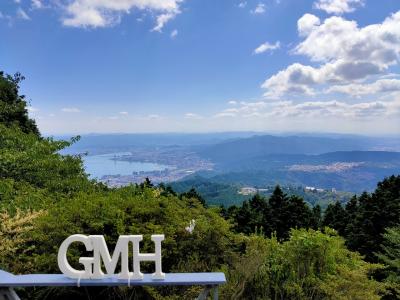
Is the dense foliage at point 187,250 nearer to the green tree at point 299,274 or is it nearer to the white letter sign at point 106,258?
the green tree at point 299,274

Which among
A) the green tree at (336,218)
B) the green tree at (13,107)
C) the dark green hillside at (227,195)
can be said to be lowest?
the dark green hillside at (227,195)

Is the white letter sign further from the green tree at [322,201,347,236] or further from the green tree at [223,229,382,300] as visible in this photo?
the green tree at [322,201,347,236]

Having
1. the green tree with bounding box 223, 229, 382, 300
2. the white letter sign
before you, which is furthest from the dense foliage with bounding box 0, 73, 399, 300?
the white letter sign

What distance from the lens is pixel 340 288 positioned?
19.5 feet

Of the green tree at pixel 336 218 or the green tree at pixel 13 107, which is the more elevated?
the green tree at pixel 13 107

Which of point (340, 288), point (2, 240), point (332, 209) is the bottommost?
point (332, 209)

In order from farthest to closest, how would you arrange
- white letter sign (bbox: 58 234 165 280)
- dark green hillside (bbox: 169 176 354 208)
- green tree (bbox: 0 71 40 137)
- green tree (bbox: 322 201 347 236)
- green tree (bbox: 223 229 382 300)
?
Result: dark green hillside (bbox: 169 176 354 208), green tree (bbox: 322 201 347 236), green tree (bbox: 0 71 40 137), green tree (bbox: 223 229 382 300), white letter sign (bbox: 58 234 165 280)

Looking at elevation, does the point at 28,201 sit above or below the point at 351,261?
above

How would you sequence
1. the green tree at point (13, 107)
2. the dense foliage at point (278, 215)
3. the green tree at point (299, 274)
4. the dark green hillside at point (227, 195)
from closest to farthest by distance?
the green tree at point (299, 274)
the green tree at point (13, 107)
the dense foliage at point (278, 215)
the dark green hillside at point (227, 195)

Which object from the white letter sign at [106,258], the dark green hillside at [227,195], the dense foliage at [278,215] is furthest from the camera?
the dark green hillside at [227,195]

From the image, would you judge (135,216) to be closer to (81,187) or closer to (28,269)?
(28,269)

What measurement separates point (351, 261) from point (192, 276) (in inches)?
141

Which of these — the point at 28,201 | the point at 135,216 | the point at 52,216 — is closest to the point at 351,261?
the point at 135,216

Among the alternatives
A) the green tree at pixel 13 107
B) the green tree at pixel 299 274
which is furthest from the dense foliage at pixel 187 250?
the green tree at pixel 13 107
